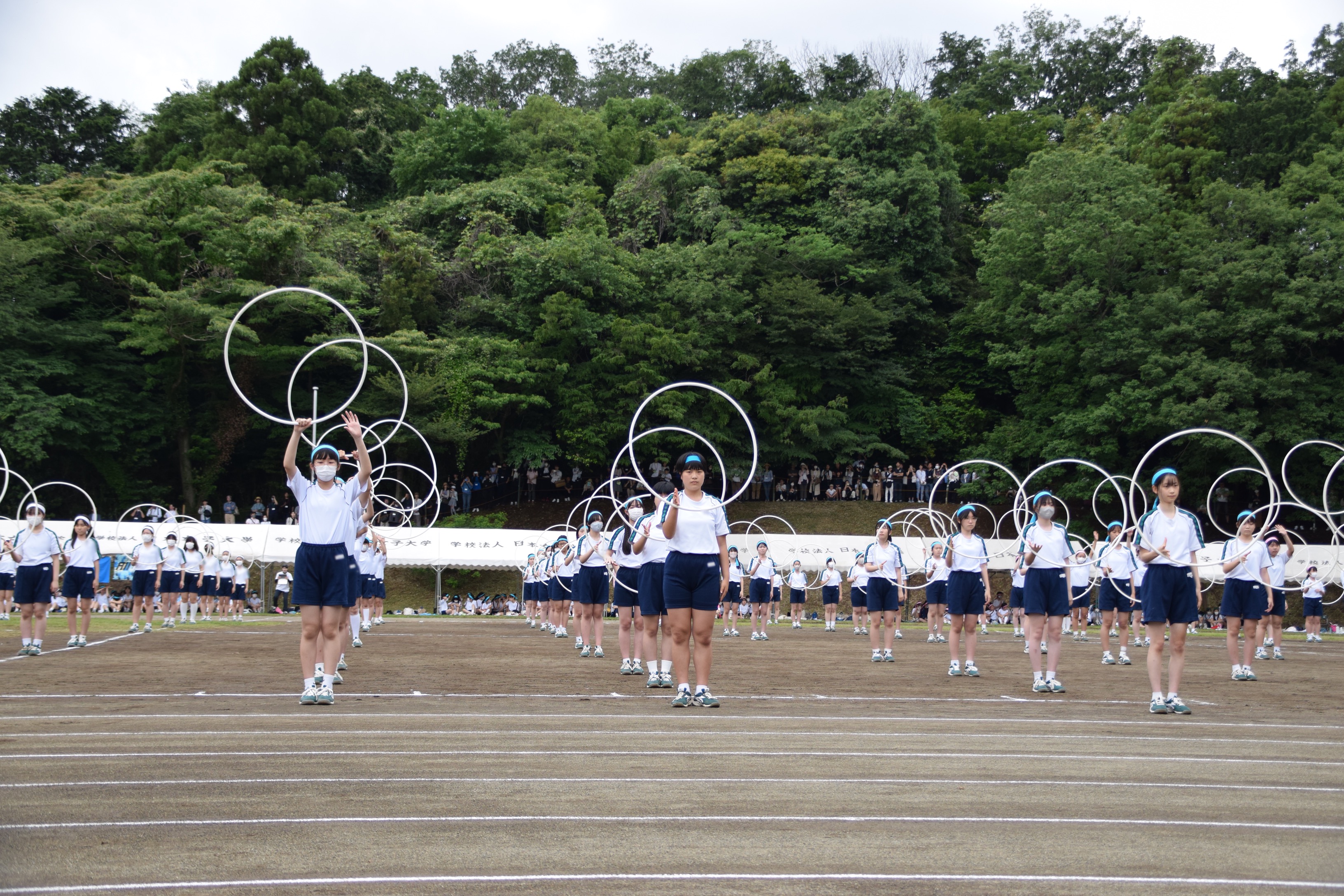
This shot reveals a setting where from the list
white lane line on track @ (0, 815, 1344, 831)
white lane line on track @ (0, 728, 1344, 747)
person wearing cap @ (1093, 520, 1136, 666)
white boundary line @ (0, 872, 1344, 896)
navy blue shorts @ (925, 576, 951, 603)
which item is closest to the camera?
white boundary line @ (0, 872, 1344, 896)

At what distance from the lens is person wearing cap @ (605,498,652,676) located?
53.5 ft

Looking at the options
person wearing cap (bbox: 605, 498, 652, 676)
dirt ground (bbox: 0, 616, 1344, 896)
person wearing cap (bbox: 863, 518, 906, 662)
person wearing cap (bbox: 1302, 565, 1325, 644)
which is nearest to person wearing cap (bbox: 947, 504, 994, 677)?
dirt ground (bbox: 0, 616, 1344, 896)

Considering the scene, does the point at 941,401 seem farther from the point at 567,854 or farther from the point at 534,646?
the point at 567,854

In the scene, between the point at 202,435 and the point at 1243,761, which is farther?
the point at 202,435

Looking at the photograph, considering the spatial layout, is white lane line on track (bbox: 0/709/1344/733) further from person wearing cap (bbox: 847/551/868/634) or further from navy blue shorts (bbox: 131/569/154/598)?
person wearing cap (bbox: 847/551/868/634)

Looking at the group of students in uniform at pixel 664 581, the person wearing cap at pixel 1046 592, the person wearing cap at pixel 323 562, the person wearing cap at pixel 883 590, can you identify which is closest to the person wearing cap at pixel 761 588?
the group of students in uniform at pixel 664 581

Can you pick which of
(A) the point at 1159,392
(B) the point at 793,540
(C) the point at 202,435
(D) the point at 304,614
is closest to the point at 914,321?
(A) the point at 1159,392

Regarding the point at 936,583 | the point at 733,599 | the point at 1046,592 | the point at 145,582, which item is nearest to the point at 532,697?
the point at 1046,592

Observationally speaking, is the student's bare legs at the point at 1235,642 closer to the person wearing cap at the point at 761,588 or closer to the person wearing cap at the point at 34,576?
the person wearing cap at the point at 761,588

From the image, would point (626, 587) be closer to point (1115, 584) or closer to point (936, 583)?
point (936, 583)

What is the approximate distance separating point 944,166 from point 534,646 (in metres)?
47.3

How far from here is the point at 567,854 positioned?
19.4 feet

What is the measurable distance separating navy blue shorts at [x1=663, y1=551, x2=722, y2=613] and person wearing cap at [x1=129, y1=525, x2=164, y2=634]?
652 inches

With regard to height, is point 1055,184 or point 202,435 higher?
point 1055,184
